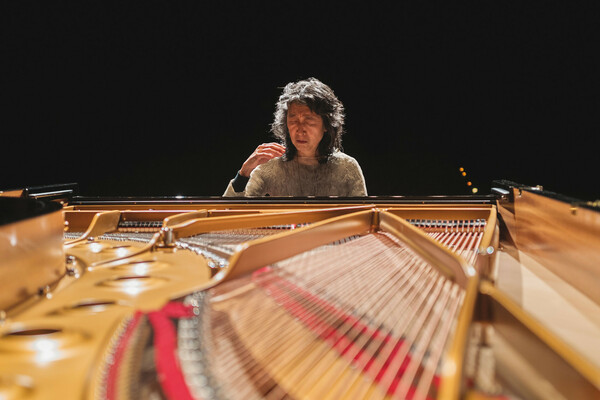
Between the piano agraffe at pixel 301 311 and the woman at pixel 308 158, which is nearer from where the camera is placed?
the piano agraffe at pixel 301 311

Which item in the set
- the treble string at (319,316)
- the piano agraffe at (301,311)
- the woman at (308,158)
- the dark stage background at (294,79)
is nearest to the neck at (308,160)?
the woman at (308,158)

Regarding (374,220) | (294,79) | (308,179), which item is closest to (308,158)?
(308,179)

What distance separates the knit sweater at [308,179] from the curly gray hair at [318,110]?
10cm

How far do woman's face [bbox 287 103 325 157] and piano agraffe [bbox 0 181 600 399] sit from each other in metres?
1.93

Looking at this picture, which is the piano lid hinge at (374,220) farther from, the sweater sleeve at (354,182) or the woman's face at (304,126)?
the woman's face at (304,126)

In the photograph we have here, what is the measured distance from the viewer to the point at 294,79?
5.89 m

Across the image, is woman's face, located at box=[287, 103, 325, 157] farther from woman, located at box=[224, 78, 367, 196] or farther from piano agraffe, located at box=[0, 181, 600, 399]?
piano agraffe, located at box=[0, 181, 600, 399]

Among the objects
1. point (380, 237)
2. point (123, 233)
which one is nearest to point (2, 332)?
point (123, 233)

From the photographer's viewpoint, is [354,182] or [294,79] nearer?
[354,182]

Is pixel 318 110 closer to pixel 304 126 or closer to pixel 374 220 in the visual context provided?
pixel 304 126

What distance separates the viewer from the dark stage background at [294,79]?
16.8 feet

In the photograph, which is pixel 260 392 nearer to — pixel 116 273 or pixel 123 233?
pixel 116 273

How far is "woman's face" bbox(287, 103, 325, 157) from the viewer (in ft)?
12.3

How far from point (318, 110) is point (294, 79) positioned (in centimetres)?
232
